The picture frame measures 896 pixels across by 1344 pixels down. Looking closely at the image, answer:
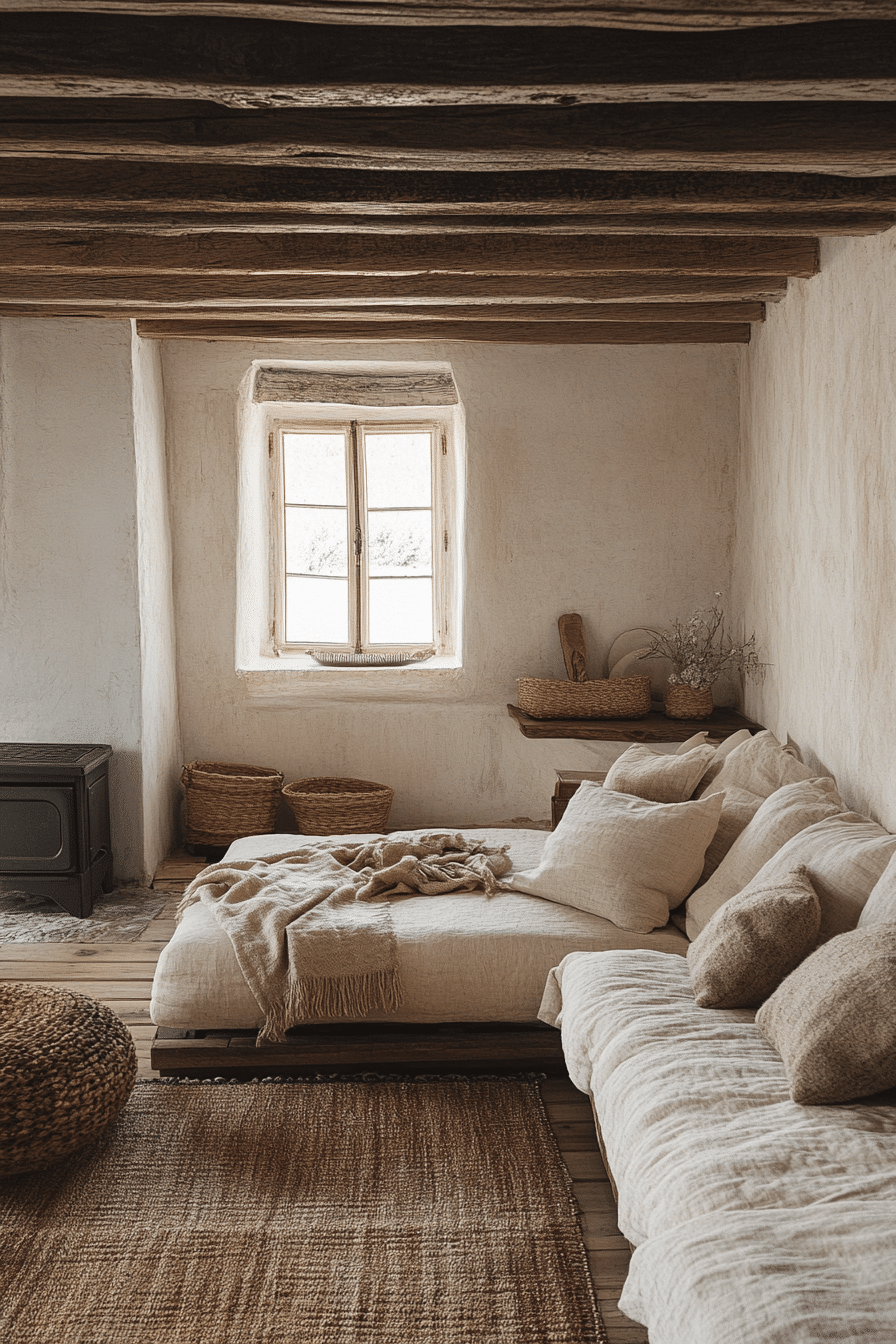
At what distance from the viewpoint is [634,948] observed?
3.09 metres

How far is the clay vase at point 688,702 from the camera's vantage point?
496 cm

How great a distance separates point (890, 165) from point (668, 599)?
292cm

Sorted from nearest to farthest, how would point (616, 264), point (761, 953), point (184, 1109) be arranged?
point (761, 953) < point (184, 1109) < point (616, 264)

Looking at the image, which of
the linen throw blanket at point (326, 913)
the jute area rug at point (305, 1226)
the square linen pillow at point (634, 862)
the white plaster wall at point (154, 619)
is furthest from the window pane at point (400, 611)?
the jute area rug at point (305, 1226)

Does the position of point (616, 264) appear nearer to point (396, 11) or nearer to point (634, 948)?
point (396, 11)

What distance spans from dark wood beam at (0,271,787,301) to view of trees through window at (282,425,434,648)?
1.56 meters

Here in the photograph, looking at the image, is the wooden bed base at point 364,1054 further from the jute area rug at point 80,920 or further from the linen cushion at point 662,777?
the jute area rug at point 80,920

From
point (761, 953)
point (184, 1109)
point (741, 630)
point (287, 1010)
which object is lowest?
point (184, 1109)

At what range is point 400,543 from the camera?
5.79 m

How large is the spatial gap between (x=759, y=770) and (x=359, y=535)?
2.89 meters

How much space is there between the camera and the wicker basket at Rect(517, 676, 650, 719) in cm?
500

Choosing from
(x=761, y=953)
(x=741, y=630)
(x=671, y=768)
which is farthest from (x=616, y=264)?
(x=761, y=953)

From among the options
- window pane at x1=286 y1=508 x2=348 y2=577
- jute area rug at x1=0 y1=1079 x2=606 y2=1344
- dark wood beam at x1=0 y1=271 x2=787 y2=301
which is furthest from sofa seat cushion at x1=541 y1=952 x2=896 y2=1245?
window pane at x1=286 y1=508 x2=348 y2=577

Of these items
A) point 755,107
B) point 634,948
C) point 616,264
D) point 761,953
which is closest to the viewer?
point 761,953
